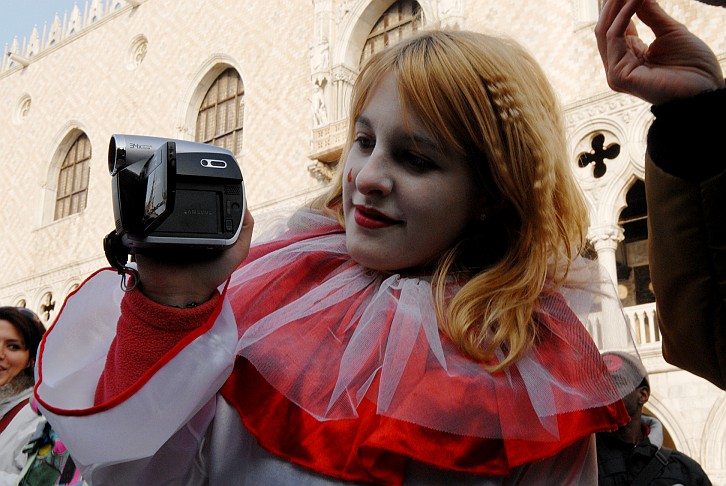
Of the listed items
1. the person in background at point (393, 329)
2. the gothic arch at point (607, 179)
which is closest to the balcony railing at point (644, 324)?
the gothic arch at point (607, 179)

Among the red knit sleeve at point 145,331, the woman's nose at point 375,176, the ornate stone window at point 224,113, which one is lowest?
the red knit sleeve at point 145,331

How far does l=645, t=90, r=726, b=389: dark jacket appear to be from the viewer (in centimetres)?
66

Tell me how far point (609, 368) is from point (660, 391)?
18.6 ft

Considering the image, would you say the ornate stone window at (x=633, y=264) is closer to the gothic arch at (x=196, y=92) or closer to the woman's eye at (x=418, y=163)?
the gothic arch at (x=196, y=92)

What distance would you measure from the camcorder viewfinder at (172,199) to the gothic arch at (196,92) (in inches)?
377

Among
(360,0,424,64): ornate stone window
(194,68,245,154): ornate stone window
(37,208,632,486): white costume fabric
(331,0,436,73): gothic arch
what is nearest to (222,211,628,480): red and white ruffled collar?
(37,208,632,486): white costume fabric

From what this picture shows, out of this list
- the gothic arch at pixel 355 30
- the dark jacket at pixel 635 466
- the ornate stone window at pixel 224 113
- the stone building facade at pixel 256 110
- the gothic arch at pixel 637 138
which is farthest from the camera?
the ornate stone window at pixel 224 113

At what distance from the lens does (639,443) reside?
2137 millimetres

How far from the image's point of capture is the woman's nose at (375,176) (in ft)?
2.76

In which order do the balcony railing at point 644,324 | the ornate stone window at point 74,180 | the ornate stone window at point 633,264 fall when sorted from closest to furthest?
the balcony railing at point 644,324, the ornate stone window at point 633,264, the ornate stone window at point 74,180

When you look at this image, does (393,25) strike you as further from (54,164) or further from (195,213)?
(195,213)

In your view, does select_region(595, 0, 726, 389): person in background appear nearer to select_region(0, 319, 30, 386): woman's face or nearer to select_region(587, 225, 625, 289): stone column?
select_region(0, 319, 30, 386): woman's face

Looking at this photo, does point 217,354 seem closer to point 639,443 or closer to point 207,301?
point 207,301

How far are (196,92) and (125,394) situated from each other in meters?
9.91
